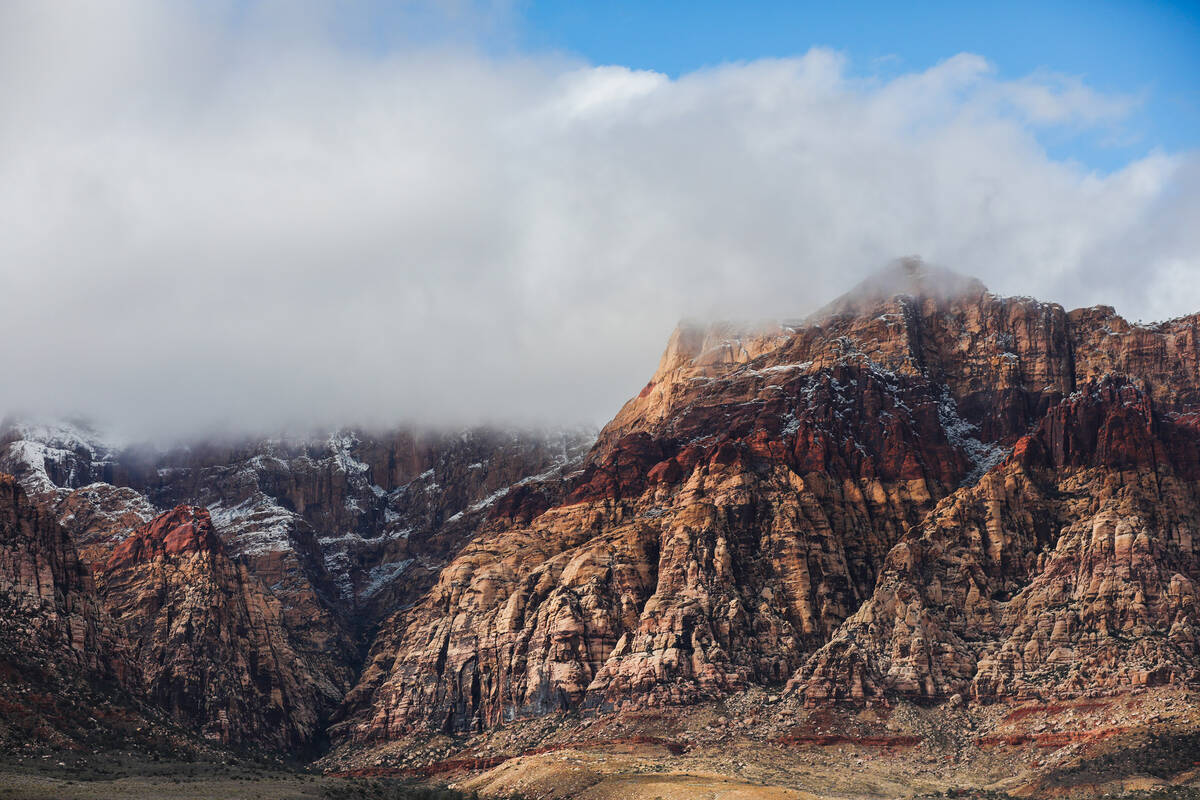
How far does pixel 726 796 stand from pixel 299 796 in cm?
4915

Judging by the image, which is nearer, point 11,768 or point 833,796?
point 11,768

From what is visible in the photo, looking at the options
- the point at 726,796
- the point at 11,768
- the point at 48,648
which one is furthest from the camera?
the point at 48,648

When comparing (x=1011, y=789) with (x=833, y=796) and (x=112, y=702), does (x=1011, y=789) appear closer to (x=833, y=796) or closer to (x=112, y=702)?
(x=833, y=796)

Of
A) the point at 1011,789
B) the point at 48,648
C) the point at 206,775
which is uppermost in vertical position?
the point at 48,648

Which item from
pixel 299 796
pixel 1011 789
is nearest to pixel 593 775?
pixel 299 796

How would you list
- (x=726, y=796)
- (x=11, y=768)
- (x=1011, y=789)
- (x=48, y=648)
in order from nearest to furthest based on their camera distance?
1. (x=11, y=768)
2. (x=726, y=796)
3. (x=1011, y=789)
4. (x=48, y=648)

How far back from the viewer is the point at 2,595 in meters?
197

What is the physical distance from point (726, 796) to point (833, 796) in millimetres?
17548

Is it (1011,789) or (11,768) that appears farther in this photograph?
(1011,789)

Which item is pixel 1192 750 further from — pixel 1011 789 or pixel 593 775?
pixel 593 775

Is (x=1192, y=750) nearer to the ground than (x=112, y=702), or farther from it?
nearer to the ground

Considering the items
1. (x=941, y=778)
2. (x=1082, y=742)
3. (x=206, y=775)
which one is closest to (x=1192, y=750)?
(x=1082, y=742)

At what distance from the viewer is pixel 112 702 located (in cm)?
19588

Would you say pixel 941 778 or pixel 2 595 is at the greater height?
pixel 2 595
